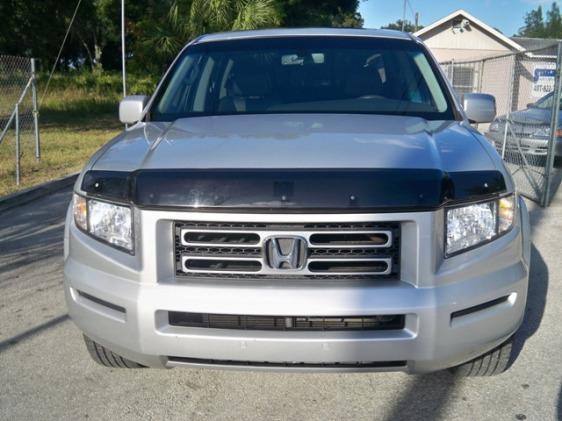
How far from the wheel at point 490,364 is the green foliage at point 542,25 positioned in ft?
320

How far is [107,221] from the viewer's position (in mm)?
2795

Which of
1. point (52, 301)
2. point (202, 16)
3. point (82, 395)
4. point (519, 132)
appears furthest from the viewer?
point (202, 16)

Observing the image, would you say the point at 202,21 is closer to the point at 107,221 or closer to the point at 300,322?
the point at 107,221

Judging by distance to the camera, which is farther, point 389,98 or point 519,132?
point 519,132

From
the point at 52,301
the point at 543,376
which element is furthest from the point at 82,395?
the point at 543,376

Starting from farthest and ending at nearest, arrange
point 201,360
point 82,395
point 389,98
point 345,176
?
point 389,98, point 82,395, point 201,360, point 345,176

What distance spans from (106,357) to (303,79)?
2146 millimetres

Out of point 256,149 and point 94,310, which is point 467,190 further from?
point 94,310

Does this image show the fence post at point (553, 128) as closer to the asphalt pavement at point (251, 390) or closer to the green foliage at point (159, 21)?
the asphalt pavement at point (251, 390)

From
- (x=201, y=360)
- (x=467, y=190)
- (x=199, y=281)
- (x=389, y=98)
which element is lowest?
(x=201, y=360)

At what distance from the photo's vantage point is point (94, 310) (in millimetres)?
2801

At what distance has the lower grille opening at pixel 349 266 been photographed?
2.62 metres

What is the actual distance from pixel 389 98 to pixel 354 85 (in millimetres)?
262

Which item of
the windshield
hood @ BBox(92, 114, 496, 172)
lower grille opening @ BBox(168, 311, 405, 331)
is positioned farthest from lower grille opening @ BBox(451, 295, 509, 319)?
the windshield
